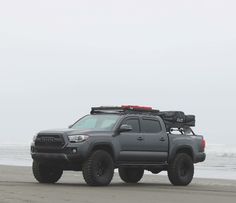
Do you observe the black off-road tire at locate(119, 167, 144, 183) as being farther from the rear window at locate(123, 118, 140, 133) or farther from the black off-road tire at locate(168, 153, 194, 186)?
the rear window at locate(123, 118, 140, 133)

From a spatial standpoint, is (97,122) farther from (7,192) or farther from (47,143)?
(7,192)

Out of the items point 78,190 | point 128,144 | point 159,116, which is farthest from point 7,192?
point 159,116

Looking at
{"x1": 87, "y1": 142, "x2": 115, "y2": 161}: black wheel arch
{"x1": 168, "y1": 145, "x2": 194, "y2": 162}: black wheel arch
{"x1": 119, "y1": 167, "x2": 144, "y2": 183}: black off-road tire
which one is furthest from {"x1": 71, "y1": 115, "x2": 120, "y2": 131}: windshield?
{"x1": 119, "y1": 167, "x2": 144, "y2": 183}: black off-road tire

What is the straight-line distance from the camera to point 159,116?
17781 mm

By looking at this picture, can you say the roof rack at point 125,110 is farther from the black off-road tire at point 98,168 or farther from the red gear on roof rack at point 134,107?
the black off-road tire at point 98,168

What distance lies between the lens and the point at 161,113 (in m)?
18.0

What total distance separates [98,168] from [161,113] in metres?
3.09

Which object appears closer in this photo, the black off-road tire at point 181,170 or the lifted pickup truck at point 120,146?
the lifted pickup truck at point 120,146

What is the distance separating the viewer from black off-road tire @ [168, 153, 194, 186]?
17531 mm

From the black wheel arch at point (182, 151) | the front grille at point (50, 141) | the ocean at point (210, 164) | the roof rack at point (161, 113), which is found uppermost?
the roof rack at point (161, 113)

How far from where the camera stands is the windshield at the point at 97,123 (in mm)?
16344

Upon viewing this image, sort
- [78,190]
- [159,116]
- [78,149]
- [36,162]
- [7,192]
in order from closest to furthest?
[7,192] → [78,190] → [78,149] → [36,162] → [159,116]

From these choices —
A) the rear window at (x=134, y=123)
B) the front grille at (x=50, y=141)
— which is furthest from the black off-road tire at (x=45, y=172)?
the rear window at (x=134, y=123)

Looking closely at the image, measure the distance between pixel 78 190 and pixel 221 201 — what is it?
3.05m
